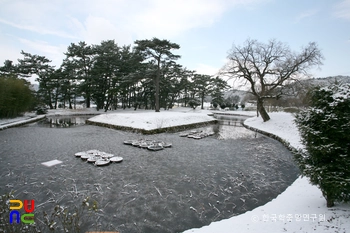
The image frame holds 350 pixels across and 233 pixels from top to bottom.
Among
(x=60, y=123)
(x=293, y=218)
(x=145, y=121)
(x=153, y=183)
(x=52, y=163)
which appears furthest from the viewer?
(x=60, y=123)

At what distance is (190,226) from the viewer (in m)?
3.20

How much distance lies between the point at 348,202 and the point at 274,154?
5.24 m

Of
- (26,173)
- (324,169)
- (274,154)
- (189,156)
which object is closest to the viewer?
(324,169)

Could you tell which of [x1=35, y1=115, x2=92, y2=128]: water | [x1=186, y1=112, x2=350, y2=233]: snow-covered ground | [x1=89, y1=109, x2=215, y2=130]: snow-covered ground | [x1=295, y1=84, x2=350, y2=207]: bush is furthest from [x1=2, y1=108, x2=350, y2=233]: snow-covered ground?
[x1=35, y1=115, x2=92, y2=128]: water

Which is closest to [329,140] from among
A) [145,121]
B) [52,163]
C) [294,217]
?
[294,217]

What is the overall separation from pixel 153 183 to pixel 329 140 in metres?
4.05

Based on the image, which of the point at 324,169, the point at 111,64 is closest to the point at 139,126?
the point at 324,169

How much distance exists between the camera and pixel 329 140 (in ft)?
9.32

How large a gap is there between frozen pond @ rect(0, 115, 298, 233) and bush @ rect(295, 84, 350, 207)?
153 centimetres

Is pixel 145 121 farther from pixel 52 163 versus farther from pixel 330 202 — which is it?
pixel 330 202

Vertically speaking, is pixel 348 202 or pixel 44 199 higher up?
pixel 348 202

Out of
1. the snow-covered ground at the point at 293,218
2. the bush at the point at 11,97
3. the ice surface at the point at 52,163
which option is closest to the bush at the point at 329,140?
Answer: the snow-covered ground at the point at 293,218

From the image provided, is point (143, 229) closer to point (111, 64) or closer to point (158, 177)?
point (158, 177)

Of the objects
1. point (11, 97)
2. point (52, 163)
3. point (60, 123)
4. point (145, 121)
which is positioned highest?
point (11, 97)
